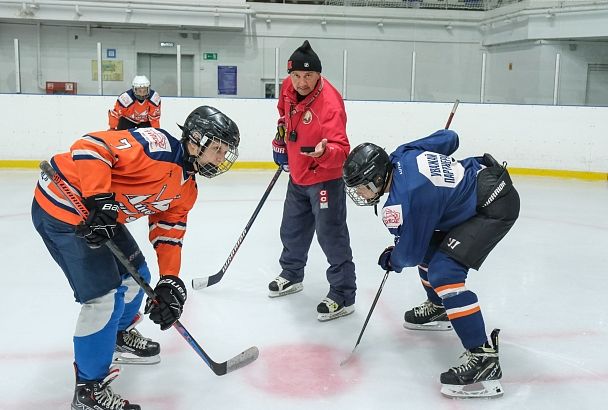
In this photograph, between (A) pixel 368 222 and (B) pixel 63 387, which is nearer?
(B) pixel 63 387

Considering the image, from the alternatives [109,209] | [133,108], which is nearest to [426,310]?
[109,209]

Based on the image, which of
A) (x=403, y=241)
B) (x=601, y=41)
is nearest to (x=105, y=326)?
(x=403, y=241)

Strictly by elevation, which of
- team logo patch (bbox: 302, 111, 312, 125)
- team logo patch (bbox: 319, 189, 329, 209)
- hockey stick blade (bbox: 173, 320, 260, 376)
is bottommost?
hockey stick blade (bbox: 173, 320, 260, 376)

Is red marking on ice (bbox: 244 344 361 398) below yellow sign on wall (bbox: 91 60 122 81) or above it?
below

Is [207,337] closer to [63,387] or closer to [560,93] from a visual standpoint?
[63,387]

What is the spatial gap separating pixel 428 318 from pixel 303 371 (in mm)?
691

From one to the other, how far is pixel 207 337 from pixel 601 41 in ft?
28.4

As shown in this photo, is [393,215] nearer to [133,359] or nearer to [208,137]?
[208,137]

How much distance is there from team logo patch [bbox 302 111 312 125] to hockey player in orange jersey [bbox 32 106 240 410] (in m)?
0.93

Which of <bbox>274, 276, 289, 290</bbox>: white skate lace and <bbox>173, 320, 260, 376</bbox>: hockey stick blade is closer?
<bbox>173, 320, 260, 376</bbox>: hockey stick blade

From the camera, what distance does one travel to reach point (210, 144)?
184cm

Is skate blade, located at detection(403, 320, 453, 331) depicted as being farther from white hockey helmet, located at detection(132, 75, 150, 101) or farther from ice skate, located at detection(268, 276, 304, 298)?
white hockey helmet, located at detection(132, 75, 150, 101)

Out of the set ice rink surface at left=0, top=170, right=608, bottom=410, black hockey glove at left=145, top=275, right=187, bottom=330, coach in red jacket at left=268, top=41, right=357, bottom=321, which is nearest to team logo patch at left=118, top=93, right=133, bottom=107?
ice rink surface at left=0, top=170, right=608, bottom=410

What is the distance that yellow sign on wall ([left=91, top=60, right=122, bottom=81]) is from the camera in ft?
29.0
